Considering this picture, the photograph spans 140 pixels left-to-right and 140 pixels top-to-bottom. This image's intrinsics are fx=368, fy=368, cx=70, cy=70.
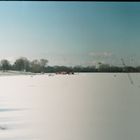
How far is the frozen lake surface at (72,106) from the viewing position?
1.68 meters

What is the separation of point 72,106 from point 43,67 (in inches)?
8.8

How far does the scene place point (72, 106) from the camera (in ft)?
5.56

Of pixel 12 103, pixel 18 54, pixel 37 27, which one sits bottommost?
pixel 12 103

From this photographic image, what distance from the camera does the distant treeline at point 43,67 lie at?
1.69 meters

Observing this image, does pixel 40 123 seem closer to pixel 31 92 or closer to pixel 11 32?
pixel 31 92

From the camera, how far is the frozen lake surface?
168cm

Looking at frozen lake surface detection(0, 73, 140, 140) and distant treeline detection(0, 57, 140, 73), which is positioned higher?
distant treeline detection(0, 57, 140, 73)

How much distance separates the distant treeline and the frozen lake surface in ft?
0.09

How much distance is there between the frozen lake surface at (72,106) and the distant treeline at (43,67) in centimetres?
3

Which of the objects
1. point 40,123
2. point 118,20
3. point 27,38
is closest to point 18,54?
point 27,38

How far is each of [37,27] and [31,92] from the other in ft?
0.99

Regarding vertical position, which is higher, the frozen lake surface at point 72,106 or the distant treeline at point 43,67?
the distant treeline at point 43,67

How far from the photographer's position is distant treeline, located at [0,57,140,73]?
1.69 m

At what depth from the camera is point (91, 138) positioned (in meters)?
1.68
